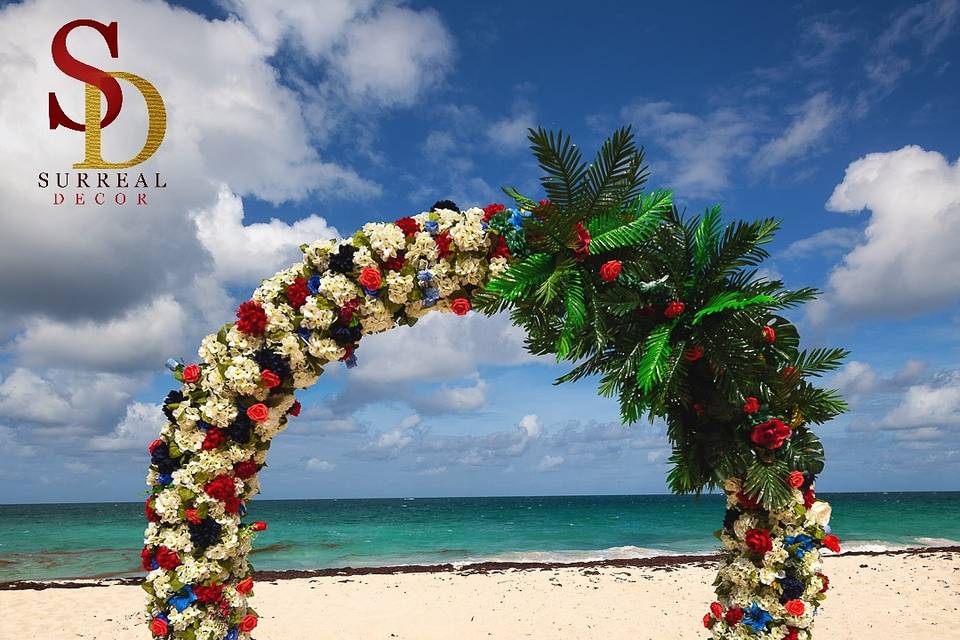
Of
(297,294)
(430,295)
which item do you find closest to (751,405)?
(430,295)

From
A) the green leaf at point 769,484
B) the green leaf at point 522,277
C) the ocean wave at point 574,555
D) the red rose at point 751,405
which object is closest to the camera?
the green leaf at point 522,277

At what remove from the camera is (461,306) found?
477cm

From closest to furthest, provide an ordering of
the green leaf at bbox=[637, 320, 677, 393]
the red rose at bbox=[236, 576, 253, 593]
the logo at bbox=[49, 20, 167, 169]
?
1. the green leaf at bbox=[637, 320, 677, 393]
2. the red rose at bbox=[236, 576, 253, 593]
3. the logo at bbox=[49, 20, 167, 169]

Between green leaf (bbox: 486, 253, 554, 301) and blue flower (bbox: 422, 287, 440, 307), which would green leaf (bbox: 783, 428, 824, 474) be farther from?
blue flower (bbox: 422, 287, 440, 307)

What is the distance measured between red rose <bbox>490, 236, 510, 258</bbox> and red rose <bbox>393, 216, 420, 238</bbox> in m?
0.55

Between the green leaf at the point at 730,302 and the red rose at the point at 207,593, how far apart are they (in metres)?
3.63

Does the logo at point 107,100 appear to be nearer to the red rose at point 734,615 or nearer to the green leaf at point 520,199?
the green leaf at point 520,199

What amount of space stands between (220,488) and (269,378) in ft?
2.62

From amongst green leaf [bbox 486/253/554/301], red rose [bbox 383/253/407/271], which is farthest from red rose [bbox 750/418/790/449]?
red rose [bbox 383/253/407/271]

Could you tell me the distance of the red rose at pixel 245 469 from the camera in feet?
15.5

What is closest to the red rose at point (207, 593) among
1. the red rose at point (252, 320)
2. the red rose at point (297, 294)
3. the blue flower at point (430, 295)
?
the red rose at point (252, 320)

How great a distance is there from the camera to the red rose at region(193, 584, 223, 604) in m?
4.52

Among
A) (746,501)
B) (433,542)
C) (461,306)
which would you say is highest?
(461,306)

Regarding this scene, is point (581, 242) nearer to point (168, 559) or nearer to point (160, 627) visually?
point (168, 559)
